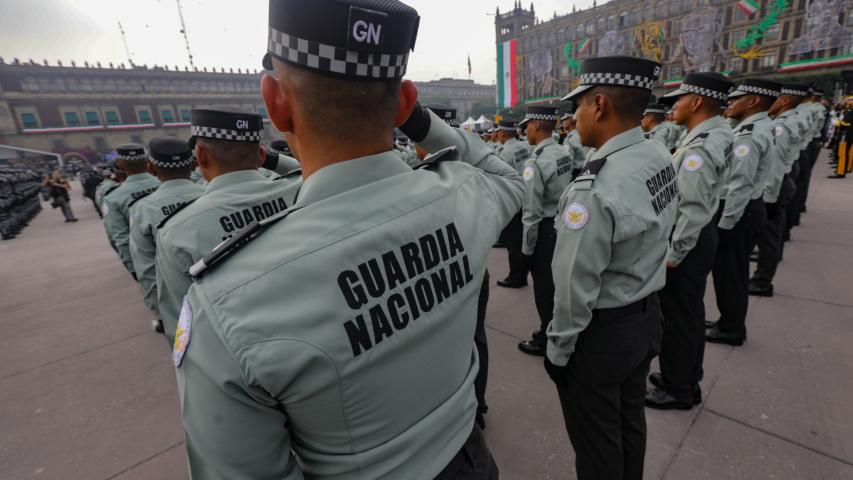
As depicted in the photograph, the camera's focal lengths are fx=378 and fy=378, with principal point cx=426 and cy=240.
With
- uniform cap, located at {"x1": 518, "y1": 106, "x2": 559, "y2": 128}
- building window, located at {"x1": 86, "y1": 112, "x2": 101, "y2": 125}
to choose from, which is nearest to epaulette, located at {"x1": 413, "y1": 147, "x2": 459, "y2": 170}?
uniform cap, located at {"x1": 518, "y1": 106, "x2": 559, "y2": 128}

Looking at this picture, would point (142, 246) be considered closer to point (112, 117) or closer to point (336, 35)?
point (336, 35)

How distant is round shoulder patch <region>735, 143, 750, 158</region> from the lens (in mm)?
3698

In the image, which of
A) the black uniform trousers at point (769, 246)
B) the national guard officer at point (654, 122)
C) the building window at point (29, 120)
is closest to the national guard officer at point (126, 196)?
the black uniform trousers at point (769, 246)

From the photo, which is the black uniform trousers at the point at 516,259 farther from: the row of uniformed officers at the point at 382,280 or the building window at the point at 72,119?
the building window at the point at 72,119

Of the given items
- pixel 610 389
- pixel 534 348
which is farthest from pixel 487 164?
pixel 534 348

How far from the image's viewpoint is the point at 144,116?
52.1m

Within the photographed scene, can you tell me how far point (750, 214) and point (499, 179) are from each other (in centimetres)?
363

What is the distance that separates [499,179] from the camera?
158 centimetres

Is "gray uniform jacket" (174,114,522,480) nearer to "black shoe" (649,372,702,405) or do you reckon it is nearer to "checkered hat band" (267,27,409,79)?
"checkered hat band" (267,27,409,79)

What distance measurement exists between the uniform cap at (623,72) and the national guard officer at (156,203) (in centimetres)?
294

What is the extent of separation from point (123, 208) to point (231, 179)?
121 inches

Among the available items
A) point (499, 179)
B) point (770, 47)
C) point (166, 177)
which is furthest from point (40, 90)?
point (770, 47)

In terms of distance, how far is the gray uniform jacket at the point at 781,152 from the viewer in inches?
179

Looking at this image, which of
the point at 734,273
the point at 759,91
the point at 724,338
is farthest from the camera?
the point at 759,91
